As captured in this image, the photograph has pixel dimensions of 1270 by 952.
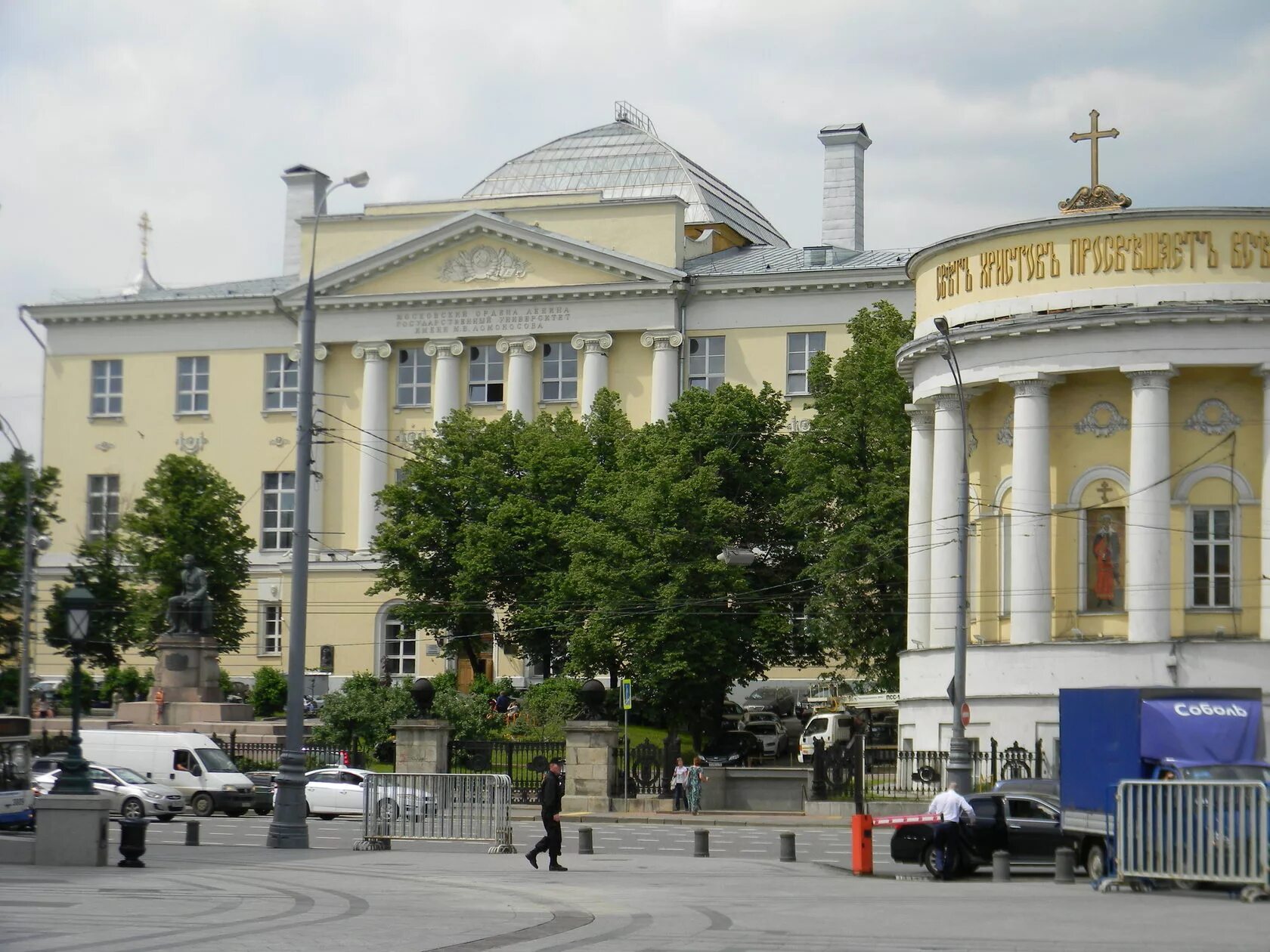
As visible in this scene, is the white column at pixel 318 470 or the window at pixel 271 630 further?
the white column at pixel 318 470

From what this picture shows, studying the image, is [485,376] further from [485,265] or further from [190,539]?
[190,539]

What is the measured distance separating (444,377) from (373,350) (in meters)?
3.63

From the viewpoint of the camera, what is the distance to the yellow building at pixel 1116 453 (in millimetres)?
45438

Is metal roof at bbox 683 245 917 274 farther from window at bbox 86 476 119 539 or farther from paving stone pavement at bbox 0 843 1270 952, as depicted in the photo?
paving stone pavement at bbox 0 843 1270 952

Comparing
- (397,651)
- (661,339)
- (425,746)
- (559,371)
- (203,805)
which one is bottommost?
(203,805)

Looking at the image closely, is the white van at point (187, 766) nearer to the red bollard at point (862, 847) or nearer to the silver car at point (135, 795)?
the silver car at point (135, 795)

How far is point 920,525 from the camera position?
51.1m

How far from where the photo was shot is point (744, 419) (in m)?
63.8

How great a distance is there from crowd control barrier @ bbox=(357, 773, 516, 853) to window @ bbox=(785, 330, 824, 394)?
45.1 meters

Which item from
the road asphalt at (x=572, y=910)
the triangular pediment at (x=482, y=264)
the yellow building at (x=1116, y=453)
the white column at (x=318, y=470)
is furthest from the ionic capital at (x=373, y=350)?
the road asphalt at (x=572, y=910)

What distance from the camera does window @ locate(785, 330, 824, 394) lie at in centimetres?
7800

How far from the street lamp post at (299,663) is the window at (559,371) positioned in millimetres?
45099

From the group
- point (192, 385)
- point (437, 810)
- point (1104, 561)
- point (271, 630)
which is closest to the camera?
point (437, 810)

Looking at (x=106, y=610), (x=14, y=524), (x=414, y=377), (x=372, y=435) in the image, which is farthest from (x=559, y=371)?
(x=14, y=524)
